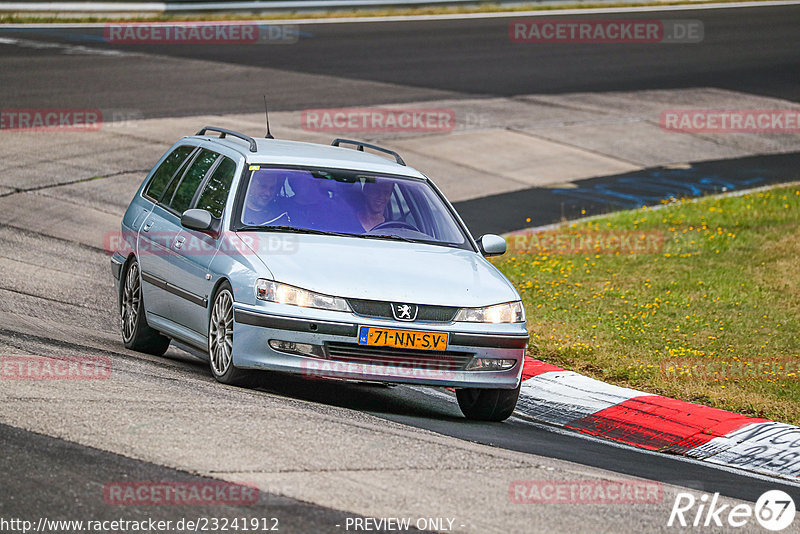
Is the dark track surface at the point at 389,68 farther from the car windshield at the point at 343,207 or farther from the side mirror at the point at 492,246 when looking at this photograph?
the side mirror at the point at 492,246

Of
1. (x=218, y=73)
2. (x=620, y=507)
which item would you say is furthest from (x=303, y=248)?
(x=218, y=73)

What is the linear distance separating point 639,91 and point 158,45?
1074 cm

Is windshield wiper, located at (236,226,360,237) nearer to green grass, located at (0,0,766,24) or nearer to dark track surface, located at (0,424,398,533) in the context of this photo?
dark track surface, located at (0,424,398,533)

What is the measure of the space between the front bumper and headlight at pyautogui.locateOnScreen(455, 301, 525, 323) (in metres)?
0.05

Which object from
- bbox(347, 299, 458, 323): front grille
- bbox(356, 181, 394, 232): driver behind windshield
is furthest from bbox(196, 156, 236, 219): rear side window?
bbox(347, 299, 458, 323): front grille

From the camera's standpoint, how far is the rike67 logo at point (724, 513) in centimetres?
626

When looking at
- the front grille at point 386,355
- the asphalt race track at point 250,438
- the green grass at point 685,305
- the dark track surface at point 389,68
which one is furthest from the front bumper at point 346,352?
the dark track surface at point 389,68

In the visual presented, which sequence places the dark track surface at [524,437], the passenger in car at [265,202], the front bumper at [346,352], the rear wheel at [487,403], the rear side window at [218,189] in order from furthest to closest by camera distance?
the rear side window at [218,189], the passenger in car at [265,202], the rear wheel at [487,403], the front bumper at [346,352], the dark track surface at [524,437]

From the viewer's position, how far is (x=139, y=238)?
10016 millimetres

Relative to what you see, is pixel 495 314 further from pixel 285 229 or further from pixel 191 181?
pixel 191 181

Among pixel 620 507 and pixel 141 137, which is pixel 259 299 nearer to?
pixel 620 507

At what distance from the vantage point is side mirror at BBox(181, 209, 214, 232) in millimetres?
8727

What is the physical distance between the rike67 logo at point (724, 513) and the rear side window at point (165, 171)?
16.8ft

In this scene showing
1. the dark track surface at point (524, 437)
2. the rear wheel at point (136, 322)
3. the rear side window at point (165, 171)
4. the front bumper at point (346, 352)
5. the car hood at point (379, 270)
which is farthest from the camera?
the rear side window at point (165, 171)
